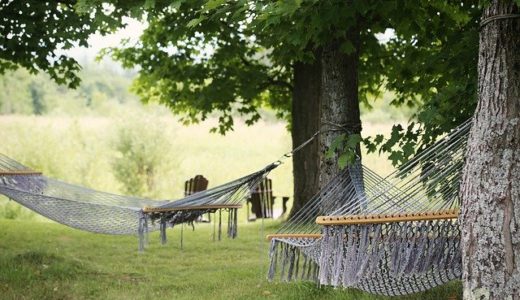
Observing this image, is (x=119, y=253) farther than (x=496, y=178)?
Yes

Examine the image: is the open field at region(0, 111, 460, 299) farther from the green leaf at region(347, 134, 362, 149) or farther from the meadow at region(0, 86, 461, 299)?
the green leaf at region(347, 134, 362, 149)

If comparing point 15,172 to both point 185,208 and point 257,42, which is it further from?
point 257,42

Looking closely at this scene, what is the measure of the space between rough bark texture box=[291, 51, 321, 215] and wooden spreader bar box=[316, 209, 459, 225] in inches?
213

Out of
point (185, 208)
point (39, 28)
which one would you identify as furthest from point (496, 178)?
point (39, 28)

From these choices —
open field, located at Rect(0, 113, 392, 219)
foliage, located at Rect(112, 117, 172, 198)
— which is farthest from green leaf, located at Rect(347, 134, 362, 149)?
foliage, located at Rect(112, 117, 172, 198)

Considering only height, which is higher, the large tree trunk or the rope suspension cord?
the rope suspension cord

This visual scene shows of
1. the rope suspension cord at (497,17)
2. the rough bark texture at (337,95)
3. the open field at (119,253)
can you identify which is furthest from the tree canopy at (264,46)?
the open field at (119,253)

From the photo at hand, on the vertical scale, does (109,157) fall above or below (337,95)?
above

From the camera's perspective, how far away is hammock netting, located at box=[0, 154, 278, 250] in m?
5.19

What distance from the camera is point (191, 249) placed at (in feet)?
26.4

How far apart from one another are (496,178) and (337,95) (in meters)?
1.68

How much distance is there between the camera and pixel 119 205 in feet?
19.2

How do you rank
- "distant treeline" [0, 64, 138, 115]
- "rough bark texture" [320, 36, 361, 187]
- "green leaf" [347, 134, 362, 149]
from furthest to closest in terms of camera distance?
"distant treeline" [0, 64, 138, 115], "rough bark texture" [320, 36, 361, 187], "green leaf" [347, 134, 362, 149]

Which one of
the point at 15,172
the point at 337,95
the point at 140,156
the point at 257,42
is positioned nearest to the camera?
the point at 337,95
